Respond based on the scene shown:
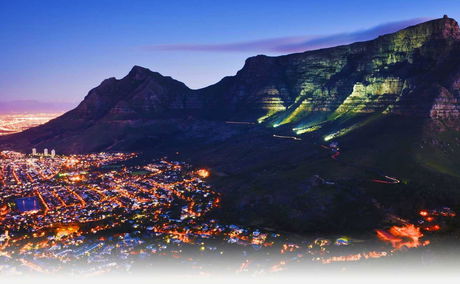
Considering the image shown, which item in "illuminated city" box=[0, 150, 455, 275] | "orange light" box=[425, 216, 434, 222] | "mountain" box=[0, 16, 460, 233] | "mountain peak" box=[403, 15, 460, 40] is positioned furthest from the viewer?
"mountain peak" box=[403, 15, 460, 40]

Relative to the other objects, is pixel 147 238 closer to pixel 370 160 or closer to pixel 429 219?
pixel 429 219

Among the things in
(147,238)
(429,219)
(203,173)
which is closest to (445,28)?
(203,173)

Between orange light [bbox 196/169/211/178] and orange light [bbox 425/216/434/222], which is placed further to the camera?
orange light [bbox 196/169/211/178]

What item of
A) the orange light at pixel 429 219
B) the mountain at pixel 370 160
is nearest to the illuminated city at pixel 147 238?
the orange light at pixel 429 219

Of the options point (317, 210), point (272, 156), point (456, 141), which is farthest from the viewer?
point (272, 156)

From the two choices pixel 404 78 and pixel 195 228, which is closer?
pixel 195 228

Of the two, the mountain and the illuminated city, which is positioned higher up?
the mountain

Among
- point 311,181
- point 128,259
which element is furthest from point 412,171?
point 128,259

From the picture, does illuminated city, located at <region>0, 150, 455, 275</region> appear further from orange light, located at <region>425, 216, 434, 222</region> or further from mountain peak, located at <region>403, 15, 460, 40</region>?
mountain peak, located at <region>403, 15, 460, 40</region>

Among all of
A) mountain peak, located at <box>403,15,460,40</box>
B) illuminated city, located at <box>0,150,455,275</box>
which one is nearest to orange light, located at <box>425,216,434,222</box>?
illuminated city, located at <box>0,150,455,275</box>

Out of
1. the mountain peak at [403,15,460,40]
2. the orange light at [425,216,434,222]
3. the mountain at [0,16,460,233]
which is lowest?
the orange light at [425,216,434,222]

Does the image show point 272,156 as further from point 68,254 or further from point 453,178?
point 68,254
